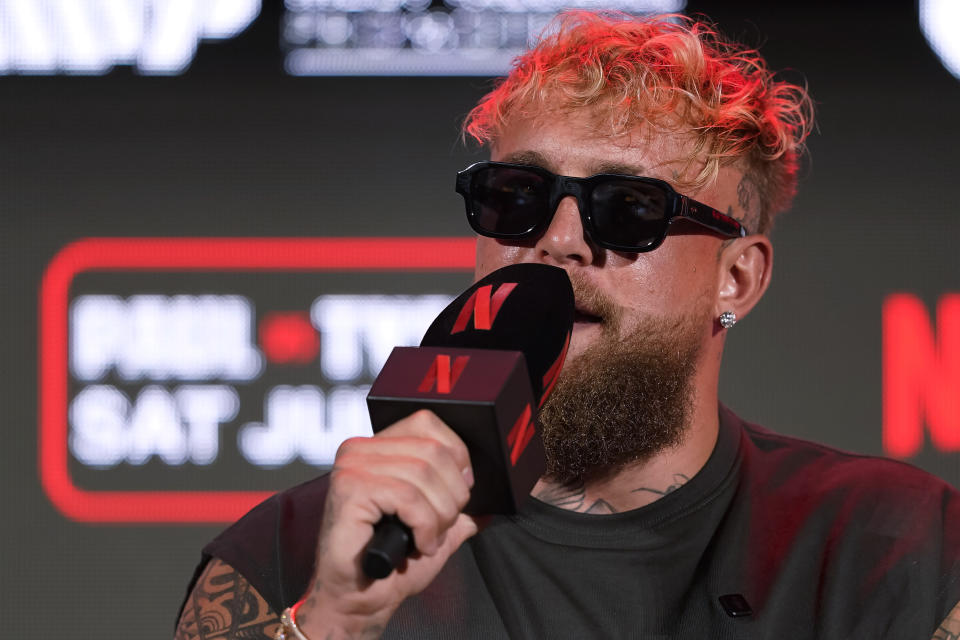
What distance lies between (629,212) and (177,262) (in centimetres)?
190

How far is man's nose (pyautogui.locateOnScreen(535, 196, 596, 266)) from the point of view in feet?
4.88

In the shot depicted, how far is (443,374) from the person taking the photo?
94 centimetres

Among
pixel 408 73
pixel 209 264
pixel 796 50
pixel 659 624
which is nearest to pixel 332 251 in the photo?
pixel 209 264

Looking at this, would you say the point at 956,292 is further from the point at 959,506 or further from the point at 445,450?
the point at 445,450

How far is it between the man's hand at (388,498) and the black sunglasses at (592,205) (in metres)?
0.63

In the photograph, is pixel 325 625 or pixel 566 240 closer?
pixel 325 625

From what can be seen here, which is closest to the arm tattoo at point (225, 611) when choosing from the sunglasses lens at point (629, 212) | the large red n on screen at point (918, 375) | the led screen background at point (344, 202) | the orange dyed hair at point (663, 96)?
the sunglasses lens at point (629, 212)

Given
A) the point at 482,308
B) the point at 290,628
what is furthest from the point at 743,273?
the point at 290,628

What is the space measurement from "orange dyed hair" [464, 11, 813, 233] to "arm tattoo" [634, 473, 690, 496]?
45 cm

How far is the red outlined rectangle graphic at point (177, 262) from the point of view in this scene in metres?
→ 2.97

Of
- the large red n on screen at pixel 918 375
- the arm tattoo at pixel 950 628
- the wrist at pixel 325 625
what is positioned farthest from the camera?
the large red n on screen at pixel 918 375

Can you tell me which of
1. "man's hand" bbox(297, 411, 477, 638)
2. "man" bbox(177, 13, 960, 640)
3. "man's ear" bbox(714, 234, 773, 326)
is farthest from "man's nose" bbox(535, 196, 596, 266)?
"man's hand" bbox(297, 411, 477, 638)

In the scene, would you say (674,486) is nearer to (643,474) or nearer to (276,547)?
(643,474)

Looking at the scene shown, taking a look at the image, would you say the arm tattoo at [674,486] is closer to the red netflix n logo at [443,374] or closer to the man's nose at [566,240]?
the man's nose at [566,240]
